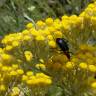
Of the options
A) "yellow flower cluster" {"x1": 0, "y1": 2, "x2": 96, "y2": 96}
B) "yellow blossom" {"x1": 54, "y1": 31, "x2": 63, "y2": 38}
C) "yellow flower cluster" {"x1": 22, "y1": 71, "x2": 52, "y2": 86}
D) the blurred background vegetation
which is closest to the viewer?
"yellow flower cluster" {"x1": 22, "y1": 71, "x2": 52, "y2": 86}

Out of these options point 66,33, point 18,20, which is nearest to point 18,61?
point 66,33

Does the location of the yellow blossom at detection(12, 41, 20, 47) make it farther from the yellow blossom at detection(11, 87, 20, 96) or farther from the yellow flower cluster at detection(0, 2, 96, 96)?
the yellow blossom at detection(11, 87, 20, 96)

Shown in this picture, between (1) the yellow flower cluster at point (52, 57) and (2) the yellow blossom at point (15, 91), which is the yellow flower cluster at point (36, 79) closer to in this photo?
(1) the yellow flower cluster at point (52, 57)

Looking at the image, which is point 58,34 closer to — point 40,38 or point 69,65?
point 40,38

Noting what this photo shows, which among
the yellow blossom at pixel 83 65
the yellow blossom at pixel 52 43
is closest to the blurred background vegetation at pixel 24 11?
the yellow blossom at pixel 52 43

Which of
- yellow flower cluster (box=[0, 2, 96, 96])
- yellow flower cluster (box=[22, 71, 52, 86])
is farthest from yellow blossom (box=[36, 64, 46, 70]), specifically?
yellow flower cluster (box=[22, 71, 52, 86])

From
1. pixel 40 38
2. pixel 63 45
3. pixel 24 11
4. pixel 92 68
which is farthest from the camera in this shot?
pixel 24 11

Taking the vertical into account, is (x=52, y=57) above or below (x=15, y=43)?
below

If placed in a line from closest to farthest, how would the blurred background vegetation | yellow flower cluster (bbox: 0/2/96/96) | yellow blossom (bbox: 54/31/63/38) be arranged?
yellow flower cluster (bbox: 0/2/96/96)
yellow blossom (bbox: 54/31/63/38)
the blurred background vegetation

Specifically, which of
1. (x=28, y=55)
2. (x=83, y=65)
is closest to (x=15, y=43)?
(x=28, y=55)
